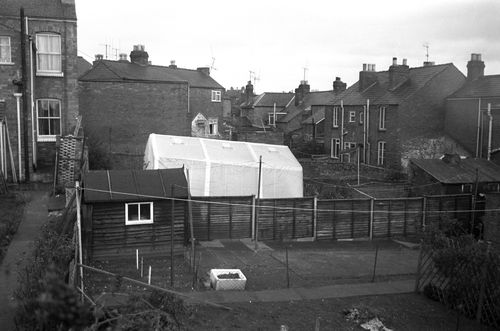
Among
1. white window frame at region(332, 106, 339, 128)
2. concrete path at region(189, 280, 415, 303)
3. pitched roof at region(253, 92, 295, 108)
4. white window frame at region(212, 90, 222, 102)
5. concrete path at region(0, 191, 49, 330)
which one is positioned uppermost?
pitched roof at region(253, 92, 295, 108)

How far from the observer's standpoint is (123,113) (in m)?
38.6

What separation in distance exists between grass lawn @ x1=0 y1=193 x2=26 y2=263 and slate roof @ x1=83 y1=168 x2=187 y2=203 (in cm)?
253

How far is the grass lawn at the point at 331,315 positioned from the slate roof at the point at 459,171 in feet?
48.7

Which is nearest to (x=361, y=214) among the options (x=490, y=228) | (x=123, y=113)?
(x=490, y=228)

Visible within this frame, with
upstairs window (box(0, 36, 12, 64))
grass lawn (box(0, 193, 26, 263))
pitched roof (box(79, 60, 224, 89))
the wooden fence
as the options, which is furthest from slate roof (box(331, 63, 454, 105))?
grass lawn (box(0, 193, 26, 263))

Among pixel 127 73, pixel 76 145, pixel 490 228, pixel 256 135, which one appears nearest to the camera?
pixel 490 228

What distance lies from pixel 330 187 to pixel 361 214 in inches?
232

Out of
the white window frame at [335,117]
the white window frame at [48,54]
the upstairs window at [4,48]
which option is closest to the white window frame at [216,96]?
the white window frame at [335,117]

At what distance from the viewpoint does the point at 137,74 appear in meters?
40.4

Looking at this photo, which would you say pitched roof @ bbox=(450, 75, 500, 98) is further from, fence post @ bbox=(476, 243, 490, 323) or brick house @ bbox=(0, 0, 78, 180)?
brick house @ bbox=(0, 0, 78, 180)

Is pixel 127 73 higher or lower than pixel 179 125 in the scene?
higher

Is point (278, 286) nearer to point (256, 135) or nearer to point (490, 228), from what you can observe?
point (490, 228)

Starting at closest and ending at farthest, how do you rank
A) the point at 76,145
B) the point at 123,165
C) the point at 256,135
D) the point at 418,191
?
the point at 76,145, the point at 418,191, the point at 123,165, the point at 256,135

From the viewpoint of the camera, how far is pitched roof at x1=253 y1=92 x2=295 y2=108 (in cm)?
6744
